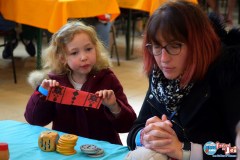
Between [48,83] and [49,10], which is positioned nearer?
[48,83]

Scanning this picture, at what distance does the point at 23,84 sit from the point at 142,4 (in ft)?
5.92

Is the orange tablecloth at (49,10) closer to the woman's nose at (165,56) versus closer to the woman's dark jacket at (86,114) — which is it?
the woman's dark jacket at (86,114)

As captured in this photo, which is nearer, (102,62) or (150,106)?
(150,106)

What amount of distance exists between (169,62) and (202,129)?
31 centimetres

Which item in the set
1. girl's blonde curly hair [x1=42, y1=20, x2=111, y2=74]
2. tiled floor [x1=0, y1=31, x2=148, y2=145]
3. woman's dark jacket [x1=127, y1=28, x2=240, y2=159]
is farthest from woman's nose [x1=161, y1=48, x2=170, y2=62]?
tiled floor [x1=0, y1=31, x2=148, y2=145]

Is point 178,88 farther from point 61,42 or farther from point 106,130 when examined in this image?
point 61,42

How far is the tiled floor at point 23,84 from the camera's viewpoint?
388cm

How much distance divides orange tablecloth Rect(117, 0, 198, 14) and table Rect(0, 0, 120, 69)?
31.4 inches

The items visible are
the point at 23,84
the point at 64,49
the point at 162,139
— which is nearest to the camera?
the point at 162,139

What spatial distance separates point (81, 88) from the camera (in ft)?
7.15

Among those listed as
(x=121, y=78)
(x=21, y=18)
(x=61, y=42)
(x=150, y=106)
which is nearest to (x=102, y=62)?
(x=61, y=42)

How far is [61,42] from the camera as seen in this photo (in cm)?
221
